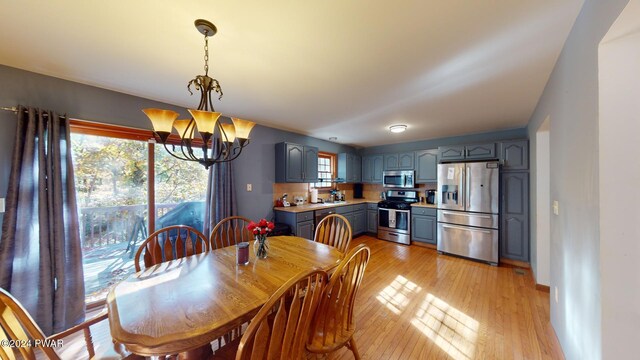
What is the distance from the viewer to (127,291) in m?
1.17

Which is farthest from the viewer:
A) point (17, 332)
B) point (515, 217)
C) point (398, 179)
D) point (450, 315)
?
point (398, 179)

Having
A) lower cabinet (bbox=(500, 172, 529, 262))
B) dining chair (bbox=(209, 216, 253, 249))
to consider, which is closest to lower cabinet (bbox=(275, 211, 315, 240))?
dining chair (bbox=(209, 216, 253, 249))

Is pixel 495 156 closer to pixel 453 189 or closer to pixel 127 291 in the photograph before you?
pixel 453 189

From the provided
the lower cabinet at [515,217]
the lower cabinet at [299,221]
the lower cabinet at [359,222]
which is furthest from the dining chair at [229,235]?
the lower cabinet at [515,217]

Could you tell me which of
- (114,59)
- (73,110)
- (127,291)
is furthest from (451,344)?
(73,110)

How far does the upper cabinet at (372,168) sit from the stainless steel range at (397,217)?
0.60 m

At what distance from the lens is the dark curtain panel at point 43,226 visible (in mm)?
1702

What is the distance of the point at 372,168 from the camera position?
534 centimetres

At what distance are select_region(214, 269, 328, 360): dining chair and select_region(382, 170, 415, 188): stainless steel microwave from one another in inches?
159

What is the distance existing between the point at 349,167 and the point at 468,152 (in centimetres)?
239

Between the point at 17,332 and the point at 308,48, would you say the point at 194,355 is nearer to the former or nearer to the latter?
the point at 17,332

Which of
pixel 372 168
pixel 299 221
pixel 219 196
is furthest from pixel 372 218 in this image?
pixel 219 196

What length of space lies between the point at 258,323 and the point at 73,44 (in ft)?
7.31

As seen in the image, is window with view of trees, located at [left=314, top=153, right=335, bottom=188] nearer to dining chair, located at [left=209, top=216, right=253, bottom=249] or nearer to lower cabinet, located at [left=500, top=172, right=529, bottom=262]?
dining chair, located at [left=209, top=216, right=253, bottom=249]
